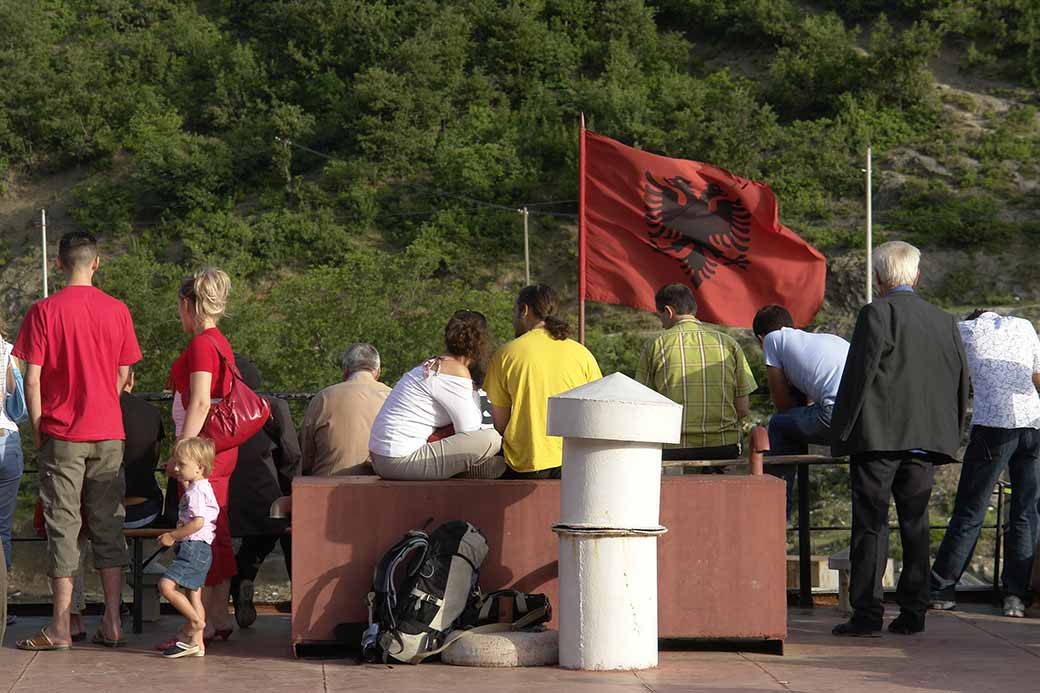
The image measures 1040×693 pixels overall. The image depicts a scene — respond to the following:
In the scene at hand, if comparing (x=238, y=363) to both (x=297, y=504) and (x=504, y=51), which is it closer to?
(x=297, y=504)

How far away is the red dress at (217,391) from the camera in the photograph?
718 centimetres

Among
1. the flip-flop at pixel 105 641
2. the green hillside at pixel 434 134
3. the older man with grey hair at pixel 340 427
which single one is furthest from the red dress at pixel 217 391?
the green hillside at pixel 434 134

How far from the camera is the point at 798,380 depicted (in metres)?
8.80

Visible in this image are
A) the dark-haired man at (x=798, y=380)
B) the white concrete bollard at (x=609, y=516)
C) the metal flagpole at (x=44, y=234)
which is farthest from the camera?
the metal flagpole at (x=44, y=234)

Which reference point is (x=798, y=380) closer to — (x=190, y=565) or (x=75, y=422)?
(x=190, y=565)

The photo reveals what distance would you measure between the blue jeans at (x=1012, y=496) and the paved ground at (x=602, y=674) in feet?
2.93

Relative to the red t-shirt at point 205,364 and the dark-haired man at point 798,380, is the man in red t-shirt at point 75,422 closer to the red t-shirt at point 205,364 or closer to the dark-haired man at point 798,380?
the red t-shirt at point 205,364

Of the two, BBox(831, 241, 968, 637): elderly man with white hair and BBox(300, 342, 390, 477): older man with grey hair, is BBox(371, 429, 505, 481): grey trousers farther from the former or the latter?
BBox(831, 241, 968, 637): elderly man with white hair

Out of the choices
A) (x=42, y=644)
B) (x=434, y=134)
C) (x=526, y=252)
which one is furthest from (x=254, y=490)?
(x=434, y=134)

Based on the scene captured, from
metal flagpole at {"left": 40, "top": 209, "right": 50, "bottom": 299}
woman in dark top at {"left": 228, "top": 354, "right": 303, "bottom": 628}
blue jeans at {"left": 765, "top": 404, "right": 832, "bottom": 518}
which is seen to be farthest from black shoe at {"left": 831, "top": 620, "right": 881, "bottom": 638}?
metal flagpole at {"left": 40, "top": 209, "right": 50, "bottom": 299}

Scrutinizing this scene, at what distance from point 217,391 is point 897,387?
3.38m

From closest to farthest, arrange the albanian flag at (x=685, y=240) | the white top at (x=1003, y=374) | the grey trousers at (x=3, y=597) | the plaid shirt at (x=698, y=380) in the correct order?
the grey trousers at (x=3, y=597), the white top at (x=1003, y=374), the plaid shirt at (x=698, y=380), the albanian flag at (x=685, y=240)

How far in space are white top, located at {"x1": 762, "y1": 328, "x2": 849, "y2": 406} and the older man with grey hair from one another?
2344mm

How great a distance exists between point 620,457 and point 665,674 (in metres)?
0.98
